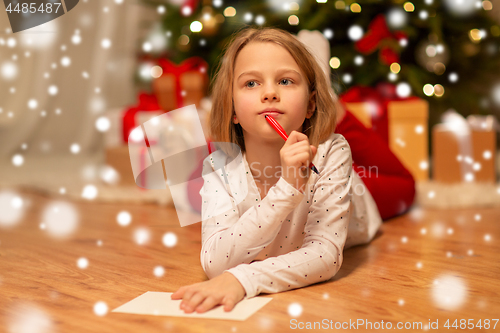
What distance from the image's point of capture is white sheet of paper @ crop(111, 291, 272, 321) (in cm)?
68

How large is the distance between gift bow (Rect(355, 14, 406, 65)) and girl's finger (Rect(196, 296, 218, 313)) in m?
1.36

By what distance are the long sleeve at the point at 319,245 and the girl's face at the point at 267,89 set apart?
0.11 meters

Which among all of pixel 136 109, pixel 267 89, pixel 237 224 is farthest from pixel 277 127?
pixel 136 109

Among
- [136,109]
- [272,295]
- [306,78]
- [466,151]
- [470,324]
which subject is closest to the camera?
[470,324]

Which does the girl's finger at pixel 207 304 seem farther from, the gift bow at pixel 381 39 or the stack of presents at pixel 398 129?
the gift bow at pixel 381 39

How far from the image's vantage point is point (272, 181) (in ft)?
3.10

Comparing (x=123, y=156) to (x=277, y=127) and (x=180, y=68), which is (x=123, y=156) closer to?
(x=180, y=68)

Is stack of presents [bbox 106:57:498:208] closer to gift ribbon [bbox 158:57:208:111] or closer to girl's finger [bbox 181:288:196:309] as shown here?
gift ribbon [bbox 158:57:208:111]

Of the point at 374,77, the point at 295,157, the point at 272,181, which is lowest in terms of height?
the point at 374,77

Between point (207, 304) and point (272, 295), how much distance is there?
0.40 ft

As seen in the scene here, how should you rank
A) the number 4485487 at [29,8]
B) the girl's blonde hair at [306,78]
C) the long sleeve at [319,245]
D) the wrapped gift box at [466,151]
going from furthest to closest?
1. the number 4485487 at [29,8]
2. the wrapped gift box at [466,151]
3. the girl's blonde hair at [306,78]
4. the long sleeve at [319,245]

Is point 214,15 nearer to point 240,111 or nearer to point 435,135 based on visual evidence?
point 435,135

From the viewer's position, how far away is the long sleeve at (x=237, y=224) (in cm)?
77

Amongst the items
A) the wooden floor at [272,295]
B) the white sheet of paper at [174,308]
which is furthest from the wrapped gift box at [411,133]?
the white sheet of paper at [174,308]
